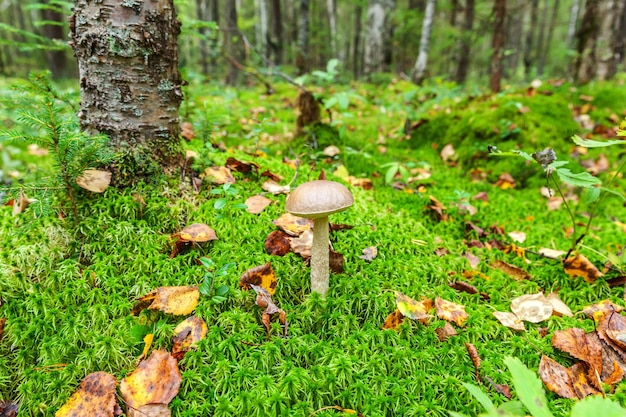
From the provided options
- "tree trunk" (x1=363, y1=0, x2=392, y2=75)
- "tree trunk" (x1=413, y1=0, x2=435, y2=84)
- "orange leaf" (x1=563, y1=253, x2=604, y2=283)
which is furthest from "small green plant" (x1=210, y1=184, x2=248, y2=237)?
"tree trunk" (x1=363, y1=0, x2=392, y2=75)

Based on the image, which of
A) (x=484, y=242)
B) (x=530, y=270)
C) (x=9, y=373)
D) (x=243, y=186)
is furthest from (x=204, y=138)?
(x=530, y=270)

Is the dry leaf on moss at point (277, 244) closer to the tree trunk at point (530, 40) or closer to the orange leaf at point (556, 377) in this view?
the orange leaf at point (556, 377)

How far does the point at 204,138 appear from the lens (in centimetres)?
338

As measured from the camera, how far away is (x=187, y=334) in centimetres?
186

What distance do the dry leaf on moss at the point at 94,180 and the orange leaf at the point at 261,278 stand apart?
1143 millimetres

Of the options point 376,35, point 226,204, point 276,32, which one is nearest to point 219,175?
point 226,204

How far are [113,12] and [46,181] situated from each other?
1130 mm

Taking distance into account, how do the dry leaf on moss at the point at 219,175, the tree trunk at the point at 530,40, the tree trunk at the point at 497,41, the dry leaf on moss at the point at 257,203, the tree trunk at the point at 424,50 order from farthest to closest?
1. the tree trunk at the point at 530,40
2. the tree trunk at the point at 424,50
3. the tree trunk at the point at 497,41
4. the dry leaf on moss at the point at 219,175
5. the dry leaf on moss at the point at 257,203

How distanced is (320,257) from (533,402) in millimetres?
1169

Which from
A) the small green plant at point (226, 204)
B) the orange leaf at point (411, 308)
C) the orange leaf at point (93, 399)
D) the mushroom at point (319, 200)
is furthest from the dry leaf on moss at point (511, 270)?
the orange leaf at point (93, 399)

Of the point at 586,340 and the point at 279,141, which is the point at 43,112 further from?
the point at 586,340

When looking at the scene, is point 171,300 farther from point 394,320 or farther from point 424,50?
point 424,50

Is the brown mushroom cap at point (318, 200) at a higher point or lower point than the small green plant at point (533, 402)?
higher

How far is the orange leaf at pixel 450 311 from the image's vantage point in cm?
204
